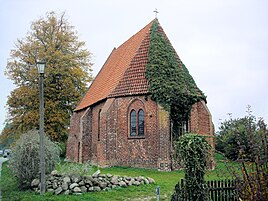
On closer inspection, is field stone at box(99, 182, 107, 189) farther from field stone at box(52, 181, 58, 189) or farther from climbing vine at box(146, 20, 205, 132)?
climbing vine at box(146, 20, 205, 132)

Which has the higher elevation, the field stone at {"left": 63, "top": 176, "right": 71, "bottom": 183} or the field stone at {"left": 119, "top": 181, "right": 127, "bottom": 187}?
the field stone at {"left": 63, "top": 176, "right": 71, "bottom": 183}

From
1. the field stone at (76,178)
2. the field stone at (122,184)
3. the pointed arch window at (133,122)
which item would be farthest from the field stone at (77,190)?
the pointed arch window at (133,122)

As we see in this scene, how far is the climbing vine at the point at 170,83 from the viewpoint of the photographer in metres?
23.2

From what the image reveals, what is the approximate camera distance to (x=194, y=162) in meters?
9.23

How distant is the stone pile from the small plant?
5570mm

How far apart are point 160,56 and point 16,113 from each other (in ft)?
62.2

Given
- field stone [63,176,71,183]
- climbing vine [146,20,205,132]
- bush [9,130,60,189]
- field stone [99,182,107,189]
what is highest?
climbing vine [146,20,205,132]

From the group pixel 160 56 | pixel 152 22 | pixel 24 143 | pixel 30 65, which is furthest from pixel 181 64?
pixel 30 65

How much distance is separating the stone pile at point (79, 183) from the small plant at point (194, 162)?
18.3ft

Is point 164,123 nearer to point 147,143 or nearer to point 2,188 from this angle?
point 147,143

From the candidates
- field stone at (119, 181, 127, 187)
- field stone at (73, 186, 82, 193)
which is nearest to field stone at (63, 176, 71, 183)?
field stone at (73, 186, 82, 193)

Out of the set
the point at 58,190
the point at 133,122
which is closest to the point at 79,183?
the point at 58,190

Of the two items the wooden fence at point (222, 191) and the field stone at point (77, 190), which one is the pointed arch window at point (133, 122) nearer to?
the field stone at point (77, 190)

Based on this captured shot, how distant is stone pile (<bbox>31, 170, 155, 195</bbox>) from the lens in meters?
13.7
